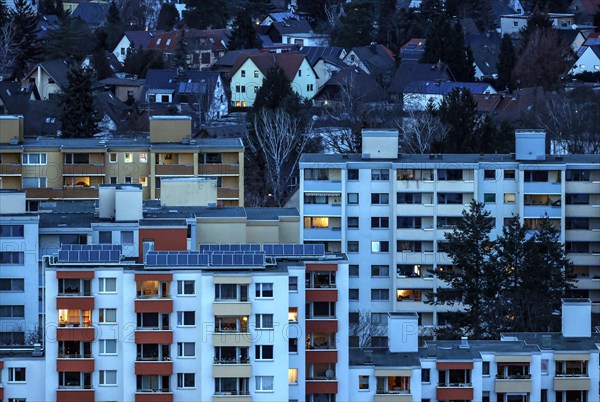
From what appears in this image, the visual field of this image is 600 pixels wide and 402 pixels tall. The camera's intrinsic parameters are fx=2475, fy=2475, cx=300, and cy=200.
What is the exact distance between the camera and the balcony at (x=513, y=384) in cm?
4272

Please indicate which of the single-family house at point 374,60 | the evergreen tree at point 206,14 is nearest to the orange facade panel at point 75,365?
the single-family house at point 374,60

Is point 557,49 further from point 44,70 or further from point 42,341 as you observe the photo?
point 42,341

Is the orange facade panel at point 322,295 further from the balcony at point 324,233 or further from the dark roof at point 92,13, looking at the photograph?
the dark roof at point 92,13

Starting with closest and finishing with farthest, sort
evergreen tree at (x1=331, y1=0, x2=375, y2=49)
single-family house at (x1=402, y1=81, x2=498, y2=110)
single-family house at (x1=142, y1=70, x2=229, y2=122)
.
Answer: single-family house at (x1=402, y1=81, x2=498, y2=110) → single-family house at (x1=142, y1=70, x2=229, y2=122) → evergreen tree at (x1=331, y1=0, x2=375, y2=49)

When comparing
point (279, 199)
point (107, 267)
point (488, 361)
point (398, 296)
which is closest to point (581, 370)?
point (488, 361)

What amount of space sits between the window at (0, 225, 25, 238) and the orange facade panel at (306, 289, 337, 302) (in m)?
9.84

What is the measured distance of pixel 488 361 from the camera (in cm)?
4288

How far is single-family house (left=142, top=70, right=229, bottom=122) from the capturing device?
87.7m

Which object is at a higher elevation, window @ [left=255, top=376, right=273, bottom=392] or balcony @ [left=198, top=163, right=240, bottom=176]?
balcony @ [left=198, top=163, right=240, bottom=176]

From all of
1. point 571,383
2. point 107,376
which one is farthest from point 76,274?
point 571,383

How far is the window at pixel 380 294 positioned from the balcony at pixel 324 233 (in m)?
1.50

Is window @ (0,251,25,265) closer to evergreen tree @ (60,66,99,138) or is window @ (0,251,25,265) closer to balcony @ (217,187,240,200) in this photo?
balcony @ (217,187,240,200)

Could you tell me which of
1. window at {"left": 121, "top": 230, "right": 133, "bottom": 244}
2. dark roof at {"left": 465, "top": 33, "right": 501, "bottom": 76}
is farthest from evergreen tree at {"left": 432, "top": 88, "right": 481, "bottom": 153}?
dark roof at {"left": 465, "top": 33, "right": 501, "bottom": 76}

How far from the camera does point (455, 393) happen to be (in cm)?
4231
